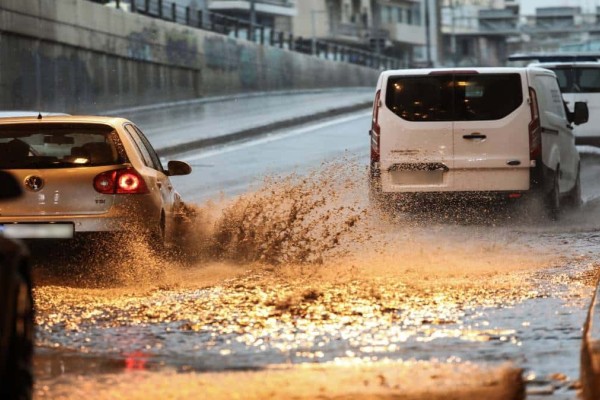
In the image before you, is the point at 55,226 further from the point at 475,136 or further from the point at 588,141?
the point at 588,141

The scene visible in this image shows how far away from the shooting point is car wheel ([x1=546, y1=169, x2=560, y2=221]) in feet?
53.0

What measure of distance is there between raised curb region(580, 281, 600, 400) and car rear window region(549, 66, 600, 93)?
61.7 feet

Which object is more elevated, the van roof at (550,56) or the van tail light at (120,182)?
the van tail light at (120,182)

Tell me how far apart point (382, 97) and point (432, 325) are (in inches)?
312

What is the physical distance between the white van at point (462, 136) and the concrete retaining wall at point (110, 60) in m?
20.7

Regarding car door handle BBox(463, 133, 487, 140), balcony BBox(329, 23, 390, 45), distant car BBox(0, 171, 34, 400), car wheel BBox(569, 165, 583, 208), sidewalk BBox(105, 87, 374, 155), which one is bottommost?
balcony BBox(329, 23, 390, 45)

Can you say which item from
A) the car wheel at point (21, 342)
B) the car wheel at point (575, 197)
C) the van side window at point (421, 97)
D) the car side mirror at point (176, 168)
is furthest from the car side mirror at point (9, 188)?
the car wheel at point (575, 197)

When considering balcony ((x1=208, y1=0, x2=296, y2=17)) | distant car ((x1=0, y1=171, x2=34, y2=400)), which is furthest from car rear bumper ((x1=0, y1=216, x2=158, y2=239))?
balcony ((x1=208, y1=0, x2=296, y2=17))

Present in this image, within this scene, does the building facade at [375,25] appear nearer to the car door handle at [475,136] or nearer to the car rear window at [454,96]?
the car rear window at [454,96]

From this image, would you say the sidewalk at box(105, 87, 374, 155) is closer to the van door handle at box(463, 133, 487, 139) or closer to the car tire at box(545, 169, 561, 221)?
the car tire at box(545, 169, 561, 221)

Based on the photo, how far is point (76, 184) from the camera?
10836mm

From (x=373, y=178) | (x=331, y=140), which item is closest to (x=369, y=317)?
(x=373, y=178)

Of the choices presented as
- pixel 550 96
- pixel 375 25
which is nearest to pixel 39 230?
pixel 550 96

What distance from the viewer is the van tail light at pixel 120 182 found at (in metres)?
10.9
